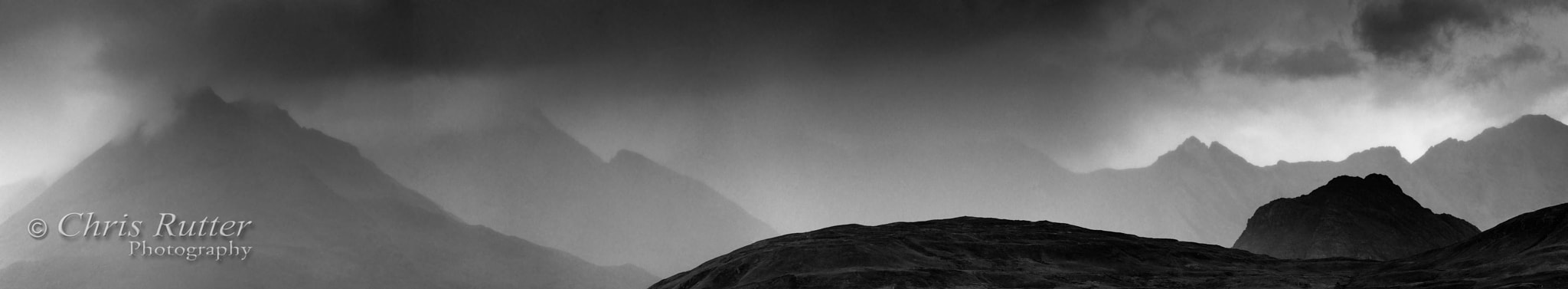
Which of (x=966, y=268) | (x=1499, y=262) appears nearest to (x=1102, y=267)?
(x=966, y=268)

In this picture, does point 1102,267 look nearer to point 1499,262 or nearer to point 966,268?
point 966,268

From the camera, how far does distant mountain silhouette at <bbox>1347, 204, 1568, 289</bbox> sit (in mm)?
122250

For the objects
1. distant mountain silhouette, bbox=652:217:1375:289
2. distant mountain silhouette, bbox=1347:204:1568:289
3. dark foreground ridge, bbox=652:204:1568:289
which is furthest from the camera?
distant mountain silhouette, bbox=652:217:1375:289

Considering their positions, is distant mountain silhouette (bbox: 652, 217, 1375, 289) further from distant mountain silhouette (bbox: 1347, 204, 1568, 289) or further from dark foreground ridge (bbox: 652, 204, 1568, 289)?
distant mountain silhouette (bbox: 1347, 204, 1568, 289)

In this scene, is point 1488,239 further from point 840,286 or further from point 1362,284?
point 840,286

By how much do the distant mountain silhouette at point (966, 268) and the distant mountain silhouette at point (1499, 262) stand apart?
10914mm

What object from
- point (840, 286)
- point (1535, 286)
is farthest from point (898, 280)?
point (1535, 286)

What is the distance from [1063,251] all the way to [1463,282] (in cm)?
7733

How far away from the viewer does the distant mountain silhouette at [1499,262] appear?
122 metres

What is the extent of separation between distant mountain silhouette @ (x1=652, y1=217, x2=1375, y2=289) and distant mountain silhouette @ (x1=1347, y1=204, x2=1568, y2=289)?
10.9 meters

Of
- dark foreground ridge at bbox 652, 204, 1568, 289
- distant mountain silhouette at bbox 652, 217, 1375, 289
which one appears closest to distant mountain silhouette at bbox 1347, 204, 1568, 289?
dark foreground ridge at bbox 652, 204, 1568, 289

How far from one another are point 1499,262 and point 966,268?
7658 centimetres

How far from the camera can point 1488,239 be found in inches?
6058

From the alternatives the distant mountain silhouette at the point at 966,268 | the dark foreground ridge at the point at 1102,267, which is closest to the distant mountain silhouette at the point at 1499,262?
the dark foreground ridge at the point at 1102,267
